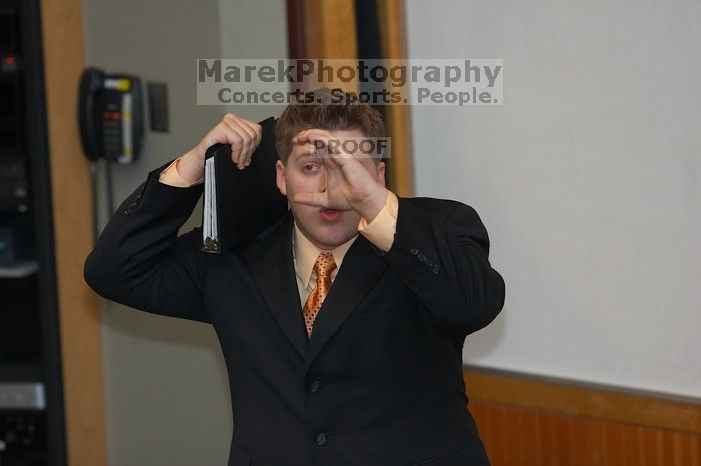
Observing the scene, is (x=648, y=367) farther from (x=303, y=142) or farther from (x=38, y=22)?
(x=38, y=22)

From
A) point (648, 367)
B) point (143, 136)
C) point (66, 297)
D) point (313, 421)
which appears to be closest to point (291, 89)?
point (143, 136)

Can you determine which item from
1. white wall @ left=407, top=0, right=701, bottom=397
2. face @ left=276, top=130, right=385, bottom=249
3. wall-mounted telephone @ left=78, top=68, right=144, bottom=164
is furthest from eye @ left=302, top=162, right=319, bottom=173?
wall-mounted telephone @ left=78, top=68, right=144, bottom=164

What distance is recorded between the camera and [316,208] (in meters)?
1.81

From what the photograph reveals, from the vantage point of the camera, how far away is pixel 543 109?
2717mm

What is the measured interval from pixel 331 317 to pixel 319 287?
88 mm

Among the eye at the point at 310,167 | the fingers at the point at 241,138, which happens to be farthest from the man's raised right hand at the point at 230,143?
the eye at the point at 310,167

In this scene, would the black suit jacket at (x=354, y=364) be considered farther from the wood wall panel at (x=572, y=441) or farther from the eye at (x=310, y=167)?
the wood wall panel at (x=572, y=441)

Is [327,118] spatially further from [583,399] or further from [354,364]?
[583,399]

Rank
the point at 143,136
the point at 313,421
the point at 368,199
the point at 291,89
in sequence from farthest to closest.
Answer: the point at 143,136 → the point at 291,89 → the point at 313,421 → the point at 368,199

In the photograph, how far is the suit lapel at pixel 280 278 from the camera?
1.82 meters

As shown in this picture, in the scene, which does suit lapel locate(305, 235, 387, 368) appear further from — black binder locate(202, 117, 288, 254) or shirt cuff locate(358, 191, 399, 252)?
black binder locate(202, 117, 288, 254)

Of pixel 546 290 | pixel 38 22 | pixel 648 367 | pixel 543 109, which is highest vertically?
pixel 38 22

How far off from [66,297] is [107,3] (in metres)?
0.82

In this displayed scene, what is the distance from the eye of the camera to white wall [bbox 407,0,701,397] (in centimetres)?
251
